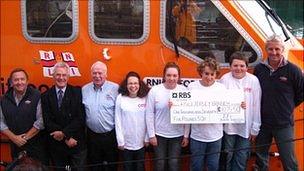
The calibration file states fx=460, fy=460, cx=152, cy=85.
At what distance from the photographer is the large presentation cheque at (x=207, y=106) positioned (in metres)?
4.12

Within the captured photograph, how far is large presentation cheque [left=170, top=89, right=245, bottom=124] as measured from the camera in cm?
412

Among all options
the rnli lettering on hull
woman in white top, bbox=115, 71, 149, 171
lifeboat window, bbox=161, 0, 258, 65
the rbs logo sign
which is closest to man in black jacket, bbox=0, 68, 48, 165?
woman in white top, bbox=115, 71, 149, 171

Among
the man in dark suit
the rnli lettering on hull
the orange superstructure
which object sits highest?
the orange superstructure

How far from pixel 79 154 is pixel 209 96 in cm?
132

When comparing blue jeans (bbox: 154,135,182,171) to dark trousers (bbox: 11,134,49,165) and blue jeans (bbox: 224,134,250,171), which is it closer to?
blue jeans (bbox: 224,134,250,171)

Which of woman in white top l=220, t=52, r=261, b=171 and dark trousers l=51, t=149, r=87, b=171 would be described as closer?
woman in white top l=220, t=52, r=261, b=171

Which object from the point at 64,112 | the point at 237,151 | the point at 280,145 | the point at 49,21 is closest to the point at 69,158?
the point at 64,112

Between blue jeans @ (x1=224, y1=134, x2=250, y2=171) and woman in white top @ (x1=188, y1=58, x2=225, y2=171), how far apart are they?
0.09m

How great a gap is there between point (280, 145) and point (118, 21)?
6.15 ft

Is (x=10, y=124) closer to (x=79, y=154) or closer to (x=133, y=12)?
(x=79, y=154)

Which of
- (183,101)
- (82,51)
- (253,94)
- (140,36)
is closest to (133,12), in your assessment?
(140,36)

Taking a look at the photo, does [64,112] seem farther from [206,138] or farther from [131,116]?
[206,138]

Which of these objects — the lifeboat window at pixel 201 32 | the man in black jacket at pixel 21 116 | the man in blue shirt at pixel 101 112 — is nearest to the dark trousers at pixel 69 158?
the man in blue shirt at pixel 101 112

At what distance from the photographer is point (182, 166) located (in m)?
4.43
